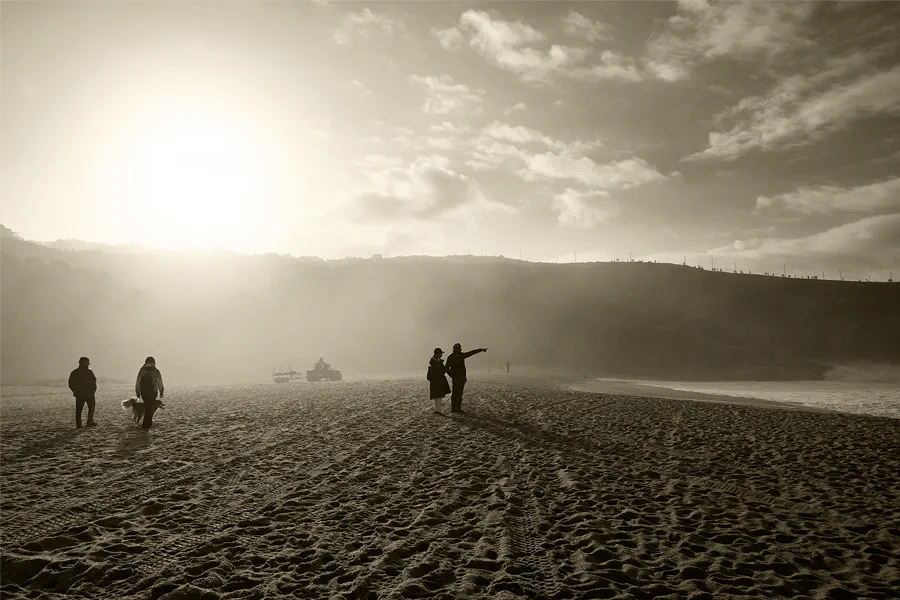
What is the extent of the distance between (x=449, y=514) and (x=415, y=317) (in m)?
102

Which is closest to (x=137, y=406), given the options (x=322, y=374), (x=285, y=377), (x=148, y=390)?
(x=148, y=390)

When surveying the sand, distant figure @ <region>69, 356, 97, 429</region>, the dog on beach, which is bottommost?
the sand

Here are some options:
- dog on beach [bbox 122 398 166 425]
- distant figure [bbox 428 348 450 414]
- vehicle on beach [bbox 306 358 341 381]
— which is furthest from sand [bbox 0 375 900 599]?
vehicle on beach [bbox 306 358 341 381]

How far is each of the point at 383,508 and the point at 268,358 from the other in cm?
9224

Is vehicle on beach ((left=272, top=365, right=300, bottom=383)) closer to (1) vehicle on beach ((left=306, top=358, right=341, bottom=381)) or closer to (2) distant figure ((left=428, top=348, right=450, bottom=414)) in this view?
(1) vehicle on beach ((left=306, top=358, right=341, bottom=381))

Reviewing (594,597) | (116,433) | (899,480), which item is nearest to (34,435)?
(116,433)

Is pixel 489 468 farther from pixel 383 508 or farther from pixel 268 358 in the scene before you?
pixel 268 358

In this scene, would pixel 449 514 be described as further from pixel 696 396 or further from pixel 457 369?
pixel 696 396

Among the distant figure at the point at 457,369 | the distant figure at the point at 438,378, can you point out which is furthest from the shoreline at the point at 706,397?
the distant figure at the point at 438,378

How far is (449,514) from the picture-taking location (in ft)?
24.1

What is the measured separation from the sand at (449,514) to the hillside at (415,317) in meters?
66.2

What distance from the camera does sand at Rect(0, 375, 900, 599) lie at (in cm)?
520

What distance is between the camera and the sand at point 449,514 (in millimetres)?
5199

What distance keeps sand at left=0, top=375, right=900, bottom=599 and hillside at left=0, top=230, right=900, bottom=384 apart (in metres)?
66.2
